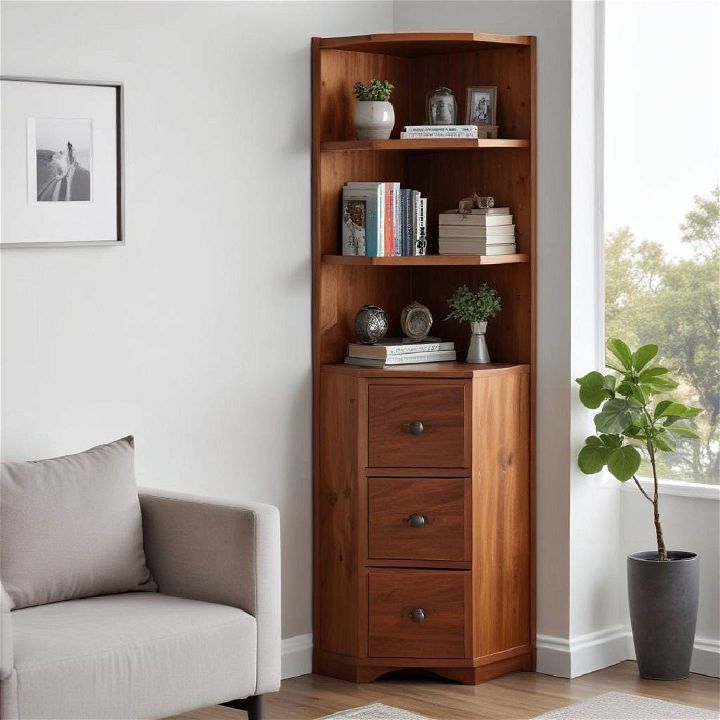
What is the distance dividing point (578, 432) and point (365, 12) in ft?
5.06

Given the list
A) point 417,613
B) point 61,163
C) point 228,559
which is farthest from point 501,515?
point 61,163

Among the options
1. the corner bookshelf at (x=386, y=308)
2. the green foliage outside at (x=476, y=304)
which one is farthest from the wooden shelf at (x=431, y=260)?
the green foliage outside at (x=476, y=304)

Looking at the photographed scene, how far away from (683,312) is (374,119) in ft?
3.86

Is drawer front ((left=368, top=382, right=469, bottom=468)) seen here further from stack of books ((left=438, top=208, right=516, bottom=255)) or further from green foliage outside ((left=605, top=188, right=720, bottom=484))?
green foliage outside ((left=605, top=188, right=720, bottom=484))

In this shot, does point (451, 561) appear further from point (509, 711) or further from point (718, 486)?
point (718, 486)

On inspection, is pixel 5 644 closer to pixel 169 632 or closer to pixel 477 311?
pixel 169 632

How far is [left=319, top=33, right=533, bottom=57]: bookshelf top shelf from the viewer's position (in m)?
4.09

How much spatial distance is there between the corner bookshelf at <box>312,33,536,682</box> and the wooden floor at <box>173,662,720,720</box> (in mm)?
70

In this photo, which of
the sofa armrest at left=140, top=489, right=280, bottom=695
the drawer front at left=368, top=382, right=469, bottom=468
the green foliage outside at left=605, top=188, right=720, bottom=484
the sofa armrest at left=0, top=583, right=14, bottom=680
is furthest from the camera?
the green foliage outside at left=605, top=188, right=720, bottom=484

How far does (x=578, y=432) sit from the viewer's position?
423 centimetres

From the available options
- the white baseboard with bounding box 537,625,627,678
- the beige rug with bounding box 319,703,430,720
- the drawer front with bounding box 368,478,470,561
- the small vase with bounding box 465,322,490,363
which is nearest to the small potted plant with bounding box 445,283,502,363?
the small vase with bounding box 465,322,490,363

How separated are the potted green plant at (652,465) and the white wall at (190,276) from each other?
93 centimetres

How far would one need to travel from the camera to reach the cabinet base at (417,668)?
4.13m

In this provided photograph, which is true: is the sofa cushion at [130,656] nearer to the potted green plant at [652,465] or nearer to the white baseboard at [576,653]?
the white baseboard at [576,653]
